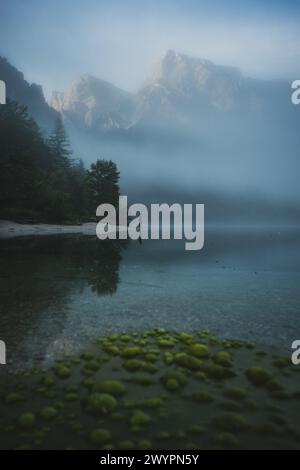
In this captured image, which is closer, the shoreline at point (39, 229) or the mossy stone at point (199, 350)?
the mossy stone at point (199, 350)

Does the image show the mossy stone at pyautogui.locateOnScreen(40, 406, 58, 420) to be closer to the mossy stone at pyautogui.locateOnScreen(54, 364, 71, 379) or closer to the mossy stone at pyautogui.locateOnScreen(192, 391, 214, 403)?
the mossy stone at pyautogui.locateOnScreen(54, 364, 71, 379)

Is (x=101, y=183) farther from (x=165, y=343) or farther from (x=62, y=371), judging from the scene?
(x=62, y=371)

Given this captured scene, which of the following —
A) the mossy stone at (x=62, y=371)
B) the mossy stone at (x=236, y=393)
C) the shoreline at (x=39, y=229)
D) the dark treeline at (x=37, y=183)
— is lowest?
the mossy stone at (x=236, y=393)

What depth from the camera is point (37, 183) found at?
75.9 meters

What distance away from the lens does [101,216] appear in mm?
97125

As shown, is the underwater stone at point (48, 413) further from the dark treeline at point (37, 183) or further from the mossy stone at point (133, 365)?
the dark treeline at point (37, 183)

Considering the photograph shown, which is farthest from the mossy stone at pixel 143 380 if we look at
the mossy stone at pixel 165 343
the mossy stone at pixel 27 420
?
the mossy stone at pixel 27 420

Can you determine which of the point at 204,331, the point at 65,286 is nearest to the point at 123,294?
the point at 65,286

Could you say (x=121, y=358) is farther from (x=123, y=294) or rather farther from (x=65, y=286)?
(x=65, y=286)

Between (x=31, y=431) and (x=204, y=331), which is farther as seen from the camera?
(x=204, y=331)

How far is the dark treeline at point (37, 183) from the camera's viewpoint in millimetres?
68562

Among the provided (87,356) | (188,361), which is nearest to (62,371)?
(87,356)

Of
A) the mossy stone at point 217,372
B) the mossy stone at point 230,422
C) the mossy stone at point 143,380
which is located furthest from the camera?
the mossy stone at point 217,372

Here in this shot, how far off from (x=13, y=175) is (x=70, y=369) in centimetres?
6778
